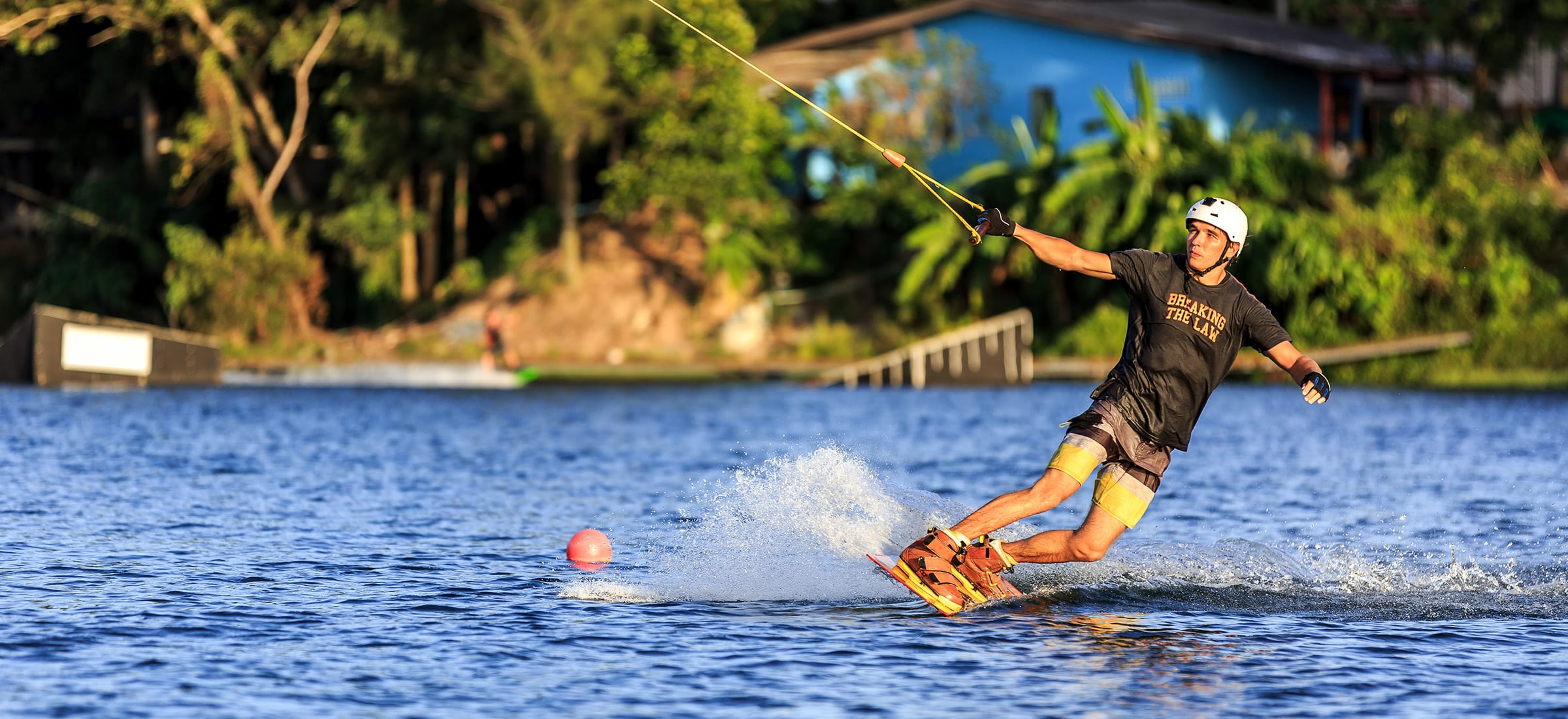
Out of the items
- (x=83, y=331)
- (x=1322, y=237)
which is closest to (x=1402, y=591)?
(x=1322, y=237)

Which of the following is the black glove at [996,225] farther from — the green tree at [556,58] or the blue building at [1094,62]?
the blue building at [1094,62]

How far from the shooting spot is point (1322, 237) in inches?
1452

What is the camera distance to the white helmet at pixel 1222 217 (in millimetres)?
10547

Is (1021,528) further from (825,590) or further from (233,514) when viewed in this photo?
(233,514)

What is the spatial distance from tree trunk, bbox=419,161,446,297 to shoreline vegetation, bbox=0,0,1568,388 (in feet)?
0.23

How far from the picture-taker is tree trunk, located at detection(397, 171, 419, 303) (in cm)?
4447

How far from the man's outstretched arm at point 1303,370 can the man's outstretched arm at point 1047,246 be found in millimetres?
1175

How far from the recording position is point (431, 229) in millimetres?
45250

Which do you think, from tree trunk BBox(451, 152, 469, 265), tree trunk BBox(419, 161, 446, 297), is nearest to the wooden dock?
tree trunk BBox(451, 152, 469, 265)

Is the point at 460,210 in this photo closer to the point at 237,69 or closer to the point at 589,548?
the point at 237,69

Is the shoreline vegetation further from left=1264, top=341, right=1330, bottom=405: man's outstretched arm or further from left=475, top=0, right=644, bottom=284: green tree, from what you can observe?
left=1264, top=341, right=1330, bottom=405: man's outstretched arm

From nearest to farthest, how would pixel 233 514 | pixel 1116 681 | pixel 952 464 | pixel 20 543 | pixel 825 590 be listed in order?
1. pixel 1116 681
2. pixel 825 590
3. pixel 20 543
4. pixel 233 514
5. pixel 952 464

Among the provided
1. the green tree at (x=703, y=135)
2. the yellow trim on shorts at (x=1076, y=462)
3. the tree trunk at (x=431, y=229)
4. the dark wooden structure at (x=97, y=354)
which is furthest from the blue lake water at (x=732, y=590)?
the tree trunk at (x=431, y=229)

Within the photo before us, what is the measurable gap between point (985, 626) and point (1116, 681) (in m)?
1.61
